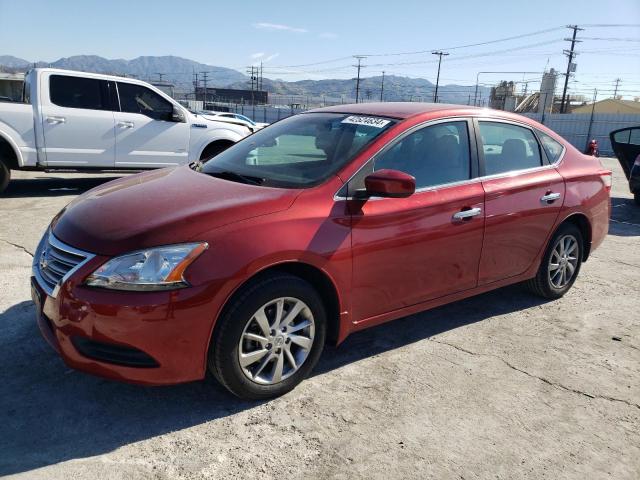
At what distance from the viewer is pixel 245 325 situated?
2.80m

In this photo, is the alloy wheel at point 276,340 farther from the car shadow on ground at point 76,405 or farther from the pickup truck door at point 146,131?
the pickup truck door at point 146,131

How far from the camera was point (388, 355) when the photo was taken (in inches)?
145

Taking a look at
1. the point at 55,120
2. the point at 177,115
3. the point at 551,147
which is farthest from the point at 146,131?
the point at 551,147

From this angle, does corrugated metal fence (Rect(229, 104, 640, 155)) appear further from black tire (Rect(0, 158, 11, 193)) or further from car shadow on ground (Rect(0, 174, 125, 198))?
black tire (Rect(0, 158, 11, 193))

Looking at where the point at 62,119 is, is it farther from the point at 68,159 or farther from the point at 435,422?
the point at 435,422

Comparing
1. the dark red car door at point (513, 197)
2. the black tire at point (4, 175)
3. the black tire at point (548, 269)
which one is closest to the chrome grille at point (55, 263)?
the dark red car door at point (513, 197)

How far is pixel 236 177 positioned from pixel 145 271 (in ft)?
3.62

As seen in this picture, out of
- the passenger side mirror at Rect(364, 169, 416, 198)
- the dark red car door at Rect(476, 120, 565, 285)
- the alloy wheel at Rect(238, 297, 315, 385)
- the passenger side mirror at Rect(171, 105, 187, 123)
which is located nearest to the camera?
the alloy wheel at Rect(238, 297, 315, 385)

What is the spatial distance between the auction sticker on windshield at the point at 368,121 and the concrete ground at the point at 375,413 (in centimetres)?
154

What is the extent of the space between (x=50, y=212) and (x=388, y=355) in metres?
5.46

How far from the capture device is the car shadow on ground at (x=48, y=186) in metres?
8.49

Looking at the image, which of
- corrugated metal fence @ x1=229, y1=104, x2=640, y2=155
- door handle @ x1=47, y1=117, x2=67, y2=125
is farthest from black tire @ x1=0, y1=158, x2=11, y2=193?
corrugated metal fence @ x1=229, y1=104, x2=640, y2=155

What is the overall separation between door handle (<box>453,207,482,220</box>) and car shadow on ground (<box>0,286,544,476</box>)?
0.98 metres

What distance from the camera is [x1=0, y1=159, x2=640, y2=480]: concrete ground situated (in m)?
2.56
